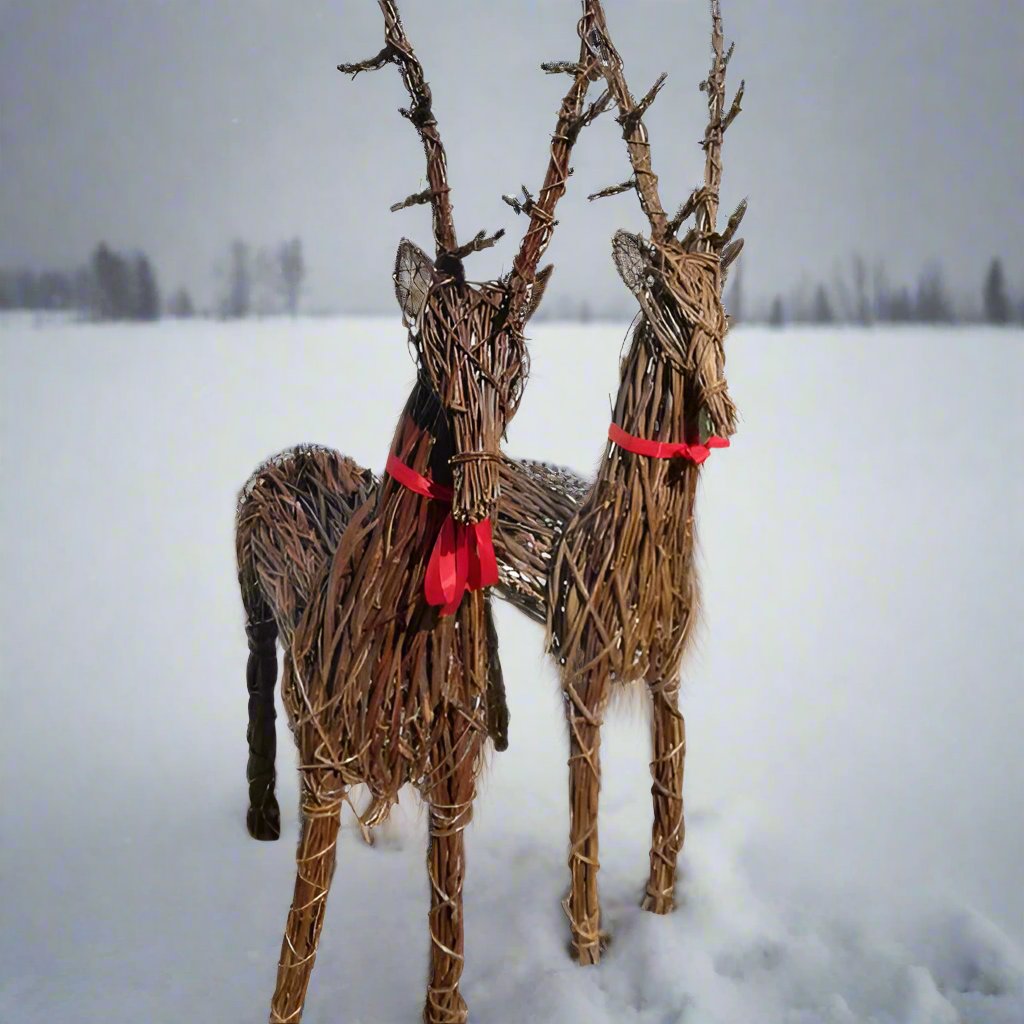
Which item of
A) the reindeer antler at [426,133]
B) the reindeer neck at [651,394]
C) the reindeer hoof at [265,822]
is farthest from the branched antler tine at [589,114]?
the reindeer hoof at [265,822]

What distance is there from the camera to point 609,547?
191 cm

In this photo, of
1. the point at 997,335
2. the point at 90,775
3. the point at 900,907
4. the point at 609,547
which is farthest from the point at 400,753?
the point at 997,335

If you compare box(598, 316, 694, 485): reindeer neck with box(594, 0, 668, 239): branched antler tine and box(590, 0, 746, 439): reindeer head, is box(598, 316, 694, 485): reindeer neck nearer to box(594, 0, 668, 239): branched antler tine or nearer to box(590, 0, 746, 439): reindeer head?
box(590, 0, 746, 439): reindeer head

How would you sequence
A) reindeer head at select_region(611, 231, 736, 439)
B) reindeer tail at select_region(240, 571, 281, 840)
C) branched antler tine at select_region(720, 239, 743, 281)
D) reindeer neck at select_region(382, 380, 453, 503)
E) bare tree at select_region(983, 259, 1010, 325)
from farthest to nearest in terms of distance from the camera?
bare tree at select_region(983, 259, 1010, 325) → reindeer tail at select_region(240, 571, 281, 840) → branched antler tine at select_region(720, 239, 743, 281) → reindeer head at select_region(611, 231, 736, 439) → reindeer neck at select_region(382, 380, 453, 503)

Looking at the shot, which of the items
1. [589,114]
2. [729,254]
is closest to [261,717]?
[729,254]

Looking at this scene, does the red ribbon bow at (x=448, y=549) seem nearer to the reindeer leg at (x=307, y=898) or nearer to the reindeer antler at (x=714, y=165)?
the reindeer leg at (x=307, y=898)

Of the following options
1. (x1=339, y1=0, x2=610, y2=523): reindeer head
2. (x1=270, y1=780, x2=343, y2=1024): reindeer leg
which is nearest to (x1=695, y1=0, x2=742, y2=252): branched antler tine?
(x1=339, y1=0, x2=610, y2=523): reindeer head

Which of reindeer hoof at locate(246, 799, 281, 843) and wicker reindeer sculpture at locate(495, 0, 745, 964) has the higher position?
wicker reindeer sculpture at locate(495, 0, 745, 964)

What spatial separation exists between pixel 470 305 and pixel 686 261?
1.86ft

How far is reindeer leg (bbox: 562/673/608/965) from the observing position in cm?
196

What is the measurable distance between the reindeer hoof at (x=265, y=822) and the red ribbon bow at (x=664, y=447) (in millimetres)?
1248

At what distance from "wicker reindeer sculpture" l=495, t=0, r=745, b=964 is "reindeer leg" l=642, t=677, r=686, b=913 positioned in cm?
7

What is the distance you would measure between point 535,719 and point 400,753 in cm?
148

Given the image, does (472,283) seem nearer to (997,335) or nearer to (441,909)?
(441,909)
